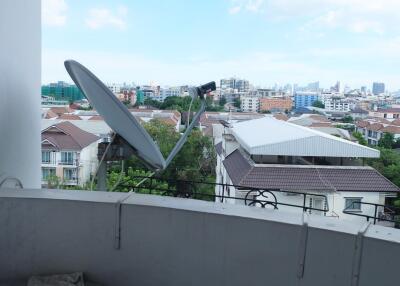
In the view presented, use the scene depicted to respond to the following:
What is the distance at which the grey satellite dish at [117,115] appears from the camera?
167 cm

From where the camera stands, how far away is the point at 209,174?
1168 centimetres

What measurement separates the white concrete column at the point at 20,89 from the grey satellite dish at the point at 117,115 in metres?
0.51

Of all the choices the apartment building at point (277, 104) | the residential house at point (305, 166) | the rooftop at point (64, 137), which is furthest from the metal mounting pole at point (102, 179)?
the apartment building at point (277, 104)

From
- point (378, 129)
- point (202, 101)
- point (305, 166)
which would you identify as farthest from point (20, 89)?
point (378, 129)

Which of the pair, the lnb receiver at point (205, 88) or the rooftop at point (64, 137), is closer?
the lnb receiver at point (205, 88)

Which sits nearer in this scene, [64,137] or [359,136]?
[64,137]

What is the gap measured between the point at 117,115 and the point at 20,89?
737mm

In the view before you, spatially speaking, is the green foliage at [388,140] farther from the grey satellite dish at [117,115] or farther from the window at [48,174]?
the grey satellite dish at [117,115]

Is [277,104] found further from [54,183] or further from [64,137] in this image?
[54,183]

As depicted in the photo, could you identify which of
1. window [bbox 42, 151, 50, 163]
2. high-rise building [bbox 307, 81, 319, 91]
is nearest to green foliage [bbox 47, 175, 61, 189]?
window [bbox 42, 151, 50, 163]

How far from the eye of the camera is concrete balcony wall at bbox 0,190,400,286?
1467 mm

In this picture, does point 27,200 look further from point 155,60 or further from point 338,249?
point 155,60

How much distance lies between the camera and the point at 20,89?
6.93 ft

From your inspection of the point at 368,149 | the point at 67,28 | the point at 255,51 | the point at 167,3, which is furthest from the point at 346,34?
the point at 67,28
